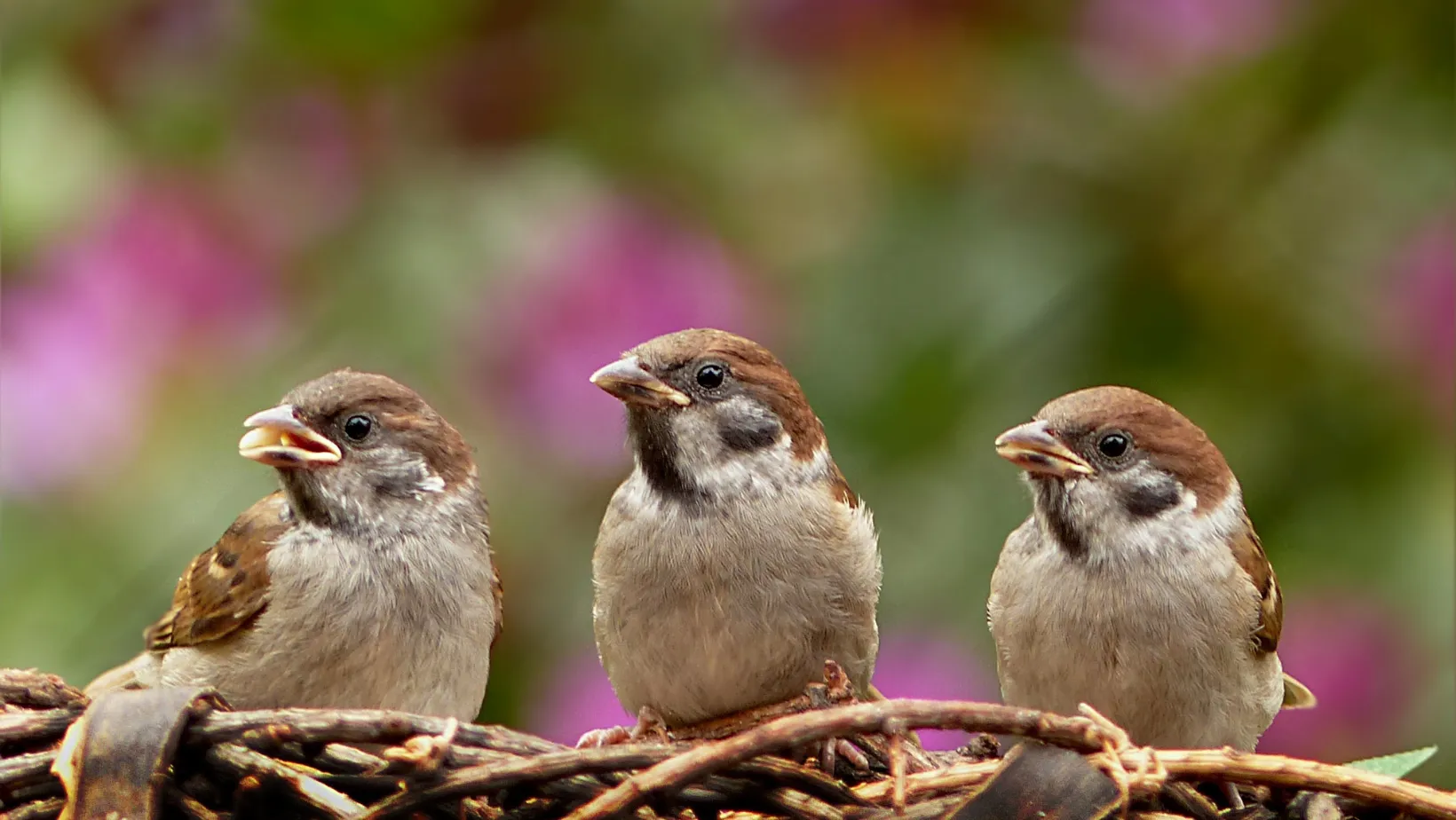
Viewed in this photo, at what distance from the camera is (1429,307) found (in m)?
3.69

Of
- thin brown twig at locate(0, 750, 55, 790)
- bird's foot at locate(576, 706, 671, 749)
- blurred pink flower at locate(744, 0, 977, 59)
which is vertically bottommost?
thin brown twig at locate(0, 750, 55, 790)

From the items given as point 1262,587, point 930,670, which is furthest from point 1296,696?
point 930,670

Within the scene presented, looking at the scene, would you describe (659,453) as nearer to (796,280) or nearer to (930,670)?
(930,670)

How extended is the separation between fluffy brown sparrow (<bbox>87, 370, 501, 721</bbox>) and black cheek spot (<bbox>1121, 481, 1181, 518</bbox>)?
942mm

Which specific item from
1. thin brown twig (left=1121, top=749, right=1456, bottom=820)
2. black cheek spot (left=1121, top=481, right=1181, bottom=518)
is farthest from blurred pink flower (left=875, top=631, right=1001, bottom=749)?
thin brown twig (left=1121, top=749, right=1456, bottom=820)

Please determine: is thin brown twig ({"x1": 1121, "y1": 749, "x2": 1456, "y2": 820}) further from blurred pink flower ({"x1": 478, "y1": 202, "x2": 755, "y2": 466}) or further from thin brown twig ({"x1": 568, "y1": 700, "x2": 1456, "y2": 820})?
blurred pink flower ({"x1": 478, "y1": 202, "x2": 755, "y2": 466})

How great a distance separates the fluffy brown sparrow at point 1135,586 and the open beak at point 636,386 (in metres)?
0.50

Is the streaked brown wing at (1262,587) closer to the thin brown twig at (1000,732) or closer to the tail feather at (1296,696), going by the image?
the tail feather at (1296,696)

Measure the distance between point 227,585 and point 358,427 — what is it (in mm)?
294

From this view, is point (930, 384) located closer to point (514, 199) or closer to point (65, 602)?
point (514, 199)

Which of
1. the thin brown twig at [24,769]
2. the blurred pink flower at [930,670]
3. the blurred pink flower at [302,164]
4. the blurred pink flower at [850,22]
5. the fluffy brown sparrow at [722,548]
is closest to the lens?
the thin brown twig at [24,769]

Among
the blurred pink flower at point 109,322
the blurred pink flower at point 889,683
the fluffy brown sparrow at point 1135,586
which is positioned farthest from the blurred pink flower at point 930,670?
the blurred pink flower at point 109,322

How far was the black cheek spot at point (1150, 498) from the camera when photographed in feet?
9.10

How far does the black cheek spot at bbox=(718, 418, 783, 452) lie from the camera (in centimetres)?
288
